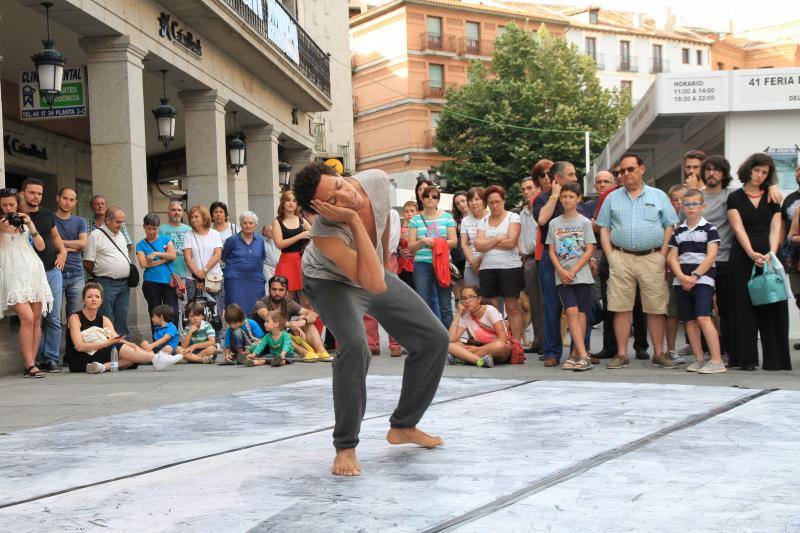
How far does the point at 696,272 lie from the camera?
27.8 ft

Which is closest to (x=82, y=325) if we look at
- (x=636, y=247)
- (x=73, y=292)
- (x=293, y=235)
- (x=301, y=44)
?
(x=73, y=292)

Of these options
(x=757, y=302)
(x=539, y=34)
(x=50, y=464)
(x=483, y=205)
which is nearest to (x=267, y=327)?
(x=483, y=205)

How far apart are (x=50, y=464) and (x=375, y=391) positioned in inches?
121

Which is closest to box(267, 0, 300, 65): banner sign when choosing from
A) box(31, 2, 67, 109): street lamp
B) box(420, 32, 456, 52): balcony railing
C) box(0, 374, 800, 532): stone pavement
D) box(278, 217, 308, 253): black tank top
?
box(31, 2, 67, 109): street lamp

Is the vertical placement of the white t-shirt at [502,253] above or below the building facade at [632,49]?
below

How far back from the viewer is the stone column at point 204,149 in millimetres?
17078

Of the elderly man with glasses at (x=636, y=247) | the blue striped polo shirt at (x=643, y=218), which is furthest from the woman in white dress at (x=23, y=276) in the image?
the blue striped polo shirt at (x=643, y=218)

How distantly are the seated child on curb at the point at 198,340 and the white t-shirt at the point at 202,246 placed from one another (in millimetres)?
840

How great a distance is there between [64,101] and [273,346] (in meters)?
5.62

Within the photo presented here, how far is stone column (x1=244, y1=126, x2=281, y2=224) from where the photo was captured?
21781 mm

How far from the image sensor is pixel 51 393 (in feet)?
26.7

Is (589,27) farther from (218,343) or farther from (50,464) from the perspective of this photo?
(50,464)

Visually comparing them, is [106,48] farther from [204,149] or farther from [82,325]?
[82,325]

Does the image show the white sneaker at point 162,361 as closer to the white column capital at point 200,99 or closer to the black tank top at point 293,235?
the black tank top at point 293,235
